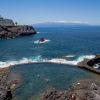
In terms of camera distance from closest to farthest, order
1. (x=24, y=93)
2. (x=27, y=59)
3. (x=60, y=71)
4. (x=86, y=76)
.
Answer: (x=24, y=93), (x=86, y=76), (x=60, y=71), (x=27, y=59)

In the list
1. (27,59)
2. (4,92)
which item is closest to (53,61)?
(27,59)

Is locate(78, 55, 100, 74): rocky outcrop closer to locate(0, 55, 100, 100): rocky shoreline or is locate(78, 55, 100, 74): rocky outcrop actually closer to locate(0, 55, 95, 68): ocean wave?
locate(0, 55, 95, 68): ocean wave

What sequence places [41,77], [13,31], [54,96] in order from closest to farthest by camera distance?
1. [54,96]
2. [41,77]
3. [13,31]

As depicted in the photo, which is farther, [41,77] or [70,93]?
[41,77]

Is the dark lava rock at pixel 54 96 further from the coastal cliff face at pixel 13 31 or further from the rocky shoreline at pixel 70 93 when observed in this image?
the coastal cliff face at pixel 13 31

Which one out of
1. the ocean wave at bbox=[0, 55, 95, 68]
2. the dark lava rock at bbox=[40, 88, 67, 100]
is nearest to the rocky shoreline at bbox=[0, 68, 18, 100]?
the dark lava rock at bbox=[40, 88, 67, 100]

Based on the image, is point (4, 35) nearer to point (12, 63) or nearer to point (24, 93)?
point (12, 63)

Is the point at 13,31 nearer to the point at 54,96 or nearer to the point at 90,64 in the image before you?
the point at 90,64

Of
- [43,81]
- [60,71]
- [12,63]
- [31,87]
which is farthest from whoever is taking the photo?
[12,63]

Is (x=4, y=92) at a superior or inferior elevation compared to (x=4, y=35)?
superior

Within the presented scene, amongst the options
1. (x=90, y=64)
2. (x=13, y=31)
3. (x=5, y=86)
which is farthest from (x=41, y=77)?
(x=13, y=31)
